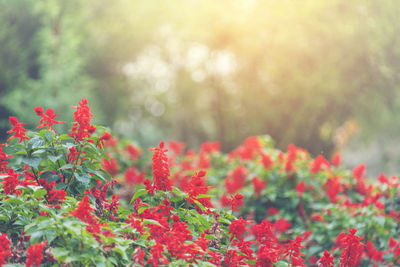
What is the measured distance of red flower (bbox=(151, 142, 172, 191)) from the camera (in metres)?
2.27

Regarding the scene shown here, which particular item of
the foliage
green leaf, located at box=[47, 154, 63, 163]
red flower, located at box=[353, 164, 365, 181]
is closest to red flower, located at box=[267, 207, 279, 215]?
the foliage

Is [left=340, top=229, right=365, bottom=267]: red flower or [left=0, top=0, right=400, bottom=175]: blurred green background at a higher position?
[left=0, top=0, right=400, bottom=175]: blurred green background

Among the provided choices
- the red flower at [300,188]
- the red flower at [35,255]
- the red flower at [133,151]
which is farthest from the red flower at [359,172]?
the red flower at [35,255]

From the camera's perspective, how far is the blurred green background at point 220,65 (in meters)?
10.9

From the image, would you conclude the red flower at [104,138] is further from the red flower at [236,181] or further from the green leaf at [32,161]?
the red flower at [236,181]

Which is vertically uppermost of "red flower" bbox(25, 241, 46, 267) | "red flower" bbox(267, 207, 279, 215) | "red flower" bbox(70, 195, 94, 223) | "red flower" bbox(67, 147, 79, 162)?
"red flower" bbox(267, 207, 279, 215)

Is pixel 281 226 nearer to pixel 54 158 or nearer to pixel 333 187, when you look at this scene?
pixel 333 187

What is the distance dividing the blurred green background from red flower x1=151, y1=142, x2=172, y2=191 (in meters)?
7.64

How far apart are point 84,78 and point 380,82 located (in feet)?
25.0

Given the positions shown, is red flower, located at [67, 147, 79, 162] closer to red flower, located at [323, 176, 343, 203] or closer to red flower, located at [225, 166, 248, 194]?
red flower, located at [225, 166, 248, 194]

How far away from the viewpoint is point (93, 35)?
40.6 ft

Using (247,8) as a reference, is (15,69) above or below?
below

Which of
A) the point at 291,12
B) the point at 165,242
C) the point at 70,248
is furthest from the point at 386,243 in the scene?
the point at 291,12

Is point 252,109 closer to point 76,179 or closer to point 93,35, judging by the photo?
point 93,35
